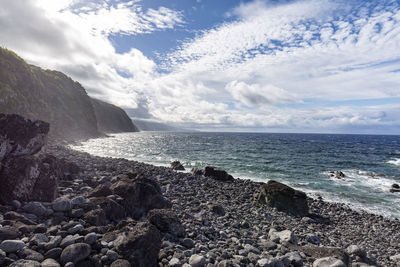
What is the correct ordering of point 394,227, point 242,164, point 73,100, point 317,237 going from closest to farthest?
point 317,237 → point 394,227 → point 242,164 → point 73,100

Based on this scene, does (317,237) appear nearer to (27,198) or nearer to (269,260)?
(269,260)

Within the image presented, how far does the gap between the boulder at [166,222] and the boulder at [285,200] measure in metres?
9.97

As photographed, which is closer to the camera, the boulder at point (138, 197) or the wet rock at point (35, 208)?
the wet rock at point (35, 208)

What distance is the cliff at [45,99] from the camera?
44188 mm

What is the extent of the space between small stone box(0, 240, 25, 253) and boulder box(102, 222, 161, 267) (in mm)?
1871

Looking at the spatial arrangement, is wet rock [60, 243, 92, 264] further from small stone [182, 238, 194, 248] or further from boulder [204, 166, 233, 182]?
boulder [204, 166, 233, 182]

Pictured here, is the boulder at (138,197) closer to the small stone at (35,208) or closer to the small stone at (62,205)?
the small stone at (62,205)

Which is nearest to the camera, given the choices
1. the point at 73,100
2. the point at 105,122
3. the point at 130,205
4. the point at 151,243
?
the point at 151,243

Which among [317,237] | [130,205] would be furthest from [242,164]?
[130,205]

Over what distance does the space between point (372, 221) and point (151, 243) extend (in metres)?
17.6

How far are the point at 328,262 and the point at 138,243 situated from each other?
6881 millimetres


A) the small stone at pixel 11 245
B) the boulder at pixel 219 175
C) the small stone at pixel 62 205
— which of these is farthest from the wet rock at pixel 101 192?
the boulder at pixel 219 175

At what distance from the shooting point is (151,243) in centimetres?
617

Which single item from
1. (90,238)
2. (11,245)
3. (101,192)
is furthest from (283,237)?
(11,245)
